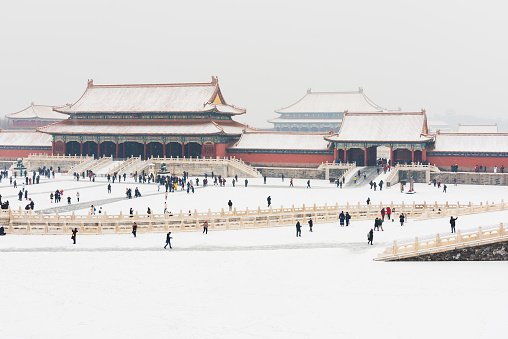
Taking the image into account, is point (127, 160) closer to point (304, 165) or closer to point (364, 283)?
point (304, 165)

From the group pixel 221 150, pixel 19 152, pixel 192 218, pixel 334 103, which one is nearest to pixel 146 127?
pixel 221 150

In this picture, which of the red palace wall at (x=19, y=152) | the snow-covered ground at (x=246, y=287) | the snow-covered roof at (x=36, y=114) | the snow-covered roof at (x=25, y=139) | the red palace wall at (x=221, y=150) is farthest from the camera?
the snow-covered roof at (x=36, y=114)

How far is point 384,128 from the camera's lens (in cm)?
7500

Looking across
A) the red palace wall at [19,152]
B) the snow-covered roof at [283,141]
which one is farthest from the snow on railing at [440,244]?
the red palace wall at [19,152]

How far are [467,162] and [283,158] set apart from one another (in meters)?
21.1

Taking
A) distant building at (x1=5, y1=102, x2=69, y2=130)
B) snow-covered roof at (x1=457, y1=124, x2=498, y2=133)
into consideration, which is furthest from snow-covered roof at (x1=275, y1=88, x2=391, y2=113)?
distant building at (x1=5, y1=102, x2=69, y2=130)

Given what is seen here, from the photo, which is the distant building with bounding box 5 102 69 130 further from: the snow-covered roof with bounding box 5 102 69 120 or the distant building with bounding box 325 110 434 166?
the distant building with bounding box 325 110 434 166

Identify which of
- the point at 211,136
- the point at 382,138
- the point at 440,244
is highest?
the point at 211,136

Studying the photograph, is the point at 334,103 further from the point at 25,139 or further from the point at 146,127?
the point at 25,139

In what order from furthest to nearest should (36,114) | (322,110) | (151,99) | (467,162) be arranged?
(322,110) < (36,114) < (151,99) < (467,162)

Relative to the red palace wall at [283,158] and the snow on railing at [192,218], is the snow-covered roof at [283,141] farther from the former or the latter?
the snow on railing at [192,218]

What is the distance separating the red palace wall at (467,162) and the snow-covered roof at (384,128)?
316 centimetres

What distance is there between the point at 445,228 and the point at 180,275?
718 inches

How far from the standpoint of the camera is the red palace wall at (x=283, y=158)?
76.3 m
